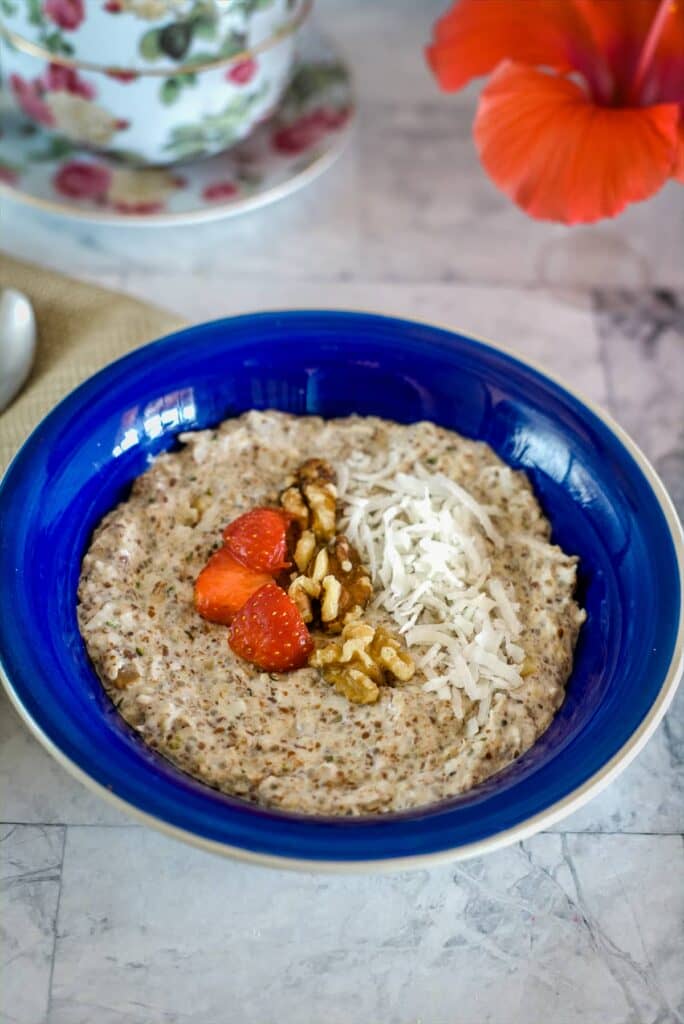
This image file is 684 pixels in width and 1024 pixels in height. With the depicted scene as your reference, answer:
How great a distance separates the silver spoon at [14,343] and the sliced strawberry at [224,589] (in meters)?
0.41

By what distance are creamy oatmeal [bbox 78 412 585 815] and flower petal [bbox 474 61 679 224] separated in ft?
1.45

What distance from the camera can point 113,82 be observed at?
1684 mm

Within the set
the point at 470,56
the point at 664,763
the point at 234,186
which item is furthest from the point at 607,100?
the point at 664,763

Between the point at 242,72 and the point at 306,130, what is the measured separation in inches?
10.9

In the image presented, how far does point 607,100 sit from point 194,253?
Result: 0.68m

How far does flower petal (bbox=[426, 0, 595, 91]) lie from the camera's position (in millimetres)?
1806

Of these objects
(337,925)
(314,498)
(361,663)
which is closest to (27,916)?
(337,925)

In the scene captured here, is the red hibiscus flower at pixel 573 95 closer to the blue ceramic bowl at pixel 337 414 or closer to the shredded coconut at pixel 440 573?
the blue ceramic bowl at pixel 337 414

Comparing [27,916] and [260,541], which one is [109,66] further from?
[27,916]

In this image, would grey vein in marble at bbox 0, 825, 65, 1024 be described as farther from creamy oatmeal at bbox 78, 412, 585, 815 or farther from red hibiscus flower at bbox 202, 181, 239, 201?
red hibiscus flower at bbox 202, 181, 239, 201

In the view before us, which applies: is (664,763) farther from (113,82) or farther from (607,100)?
(113,82)

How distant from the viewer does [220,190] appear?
1895 millimetres

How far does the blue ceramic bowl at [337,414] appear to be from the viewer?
1.05 metres

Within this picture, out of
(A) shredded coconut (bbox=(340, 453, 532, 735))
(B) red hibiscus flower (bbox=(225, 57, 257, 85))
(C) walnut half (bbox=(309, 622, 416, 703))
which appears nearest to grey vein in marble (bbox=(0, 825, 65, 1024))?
(C) walnut half (bbox=(309, 622, 416, 703))
